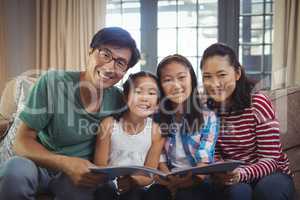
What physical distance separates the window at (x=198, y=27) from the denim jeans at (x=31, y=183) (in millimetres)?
1996

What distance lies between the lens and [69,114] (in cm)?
156

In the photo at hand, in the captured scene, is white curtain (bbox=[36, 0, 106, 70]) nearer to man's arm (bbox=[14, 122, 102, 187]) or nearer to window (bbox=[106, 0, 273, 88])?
window (bbox=[106, 0, 273, 88])

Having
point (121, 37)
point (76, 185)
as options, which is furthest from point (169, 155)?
point (121, 37)

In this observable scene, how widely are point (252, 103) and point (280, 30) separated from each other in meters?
1.71

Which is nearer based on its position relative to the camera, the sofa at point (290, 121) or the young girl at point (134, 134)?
the young girl at point (134, 134)

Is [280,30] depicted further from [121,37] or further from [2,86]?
[2,86]

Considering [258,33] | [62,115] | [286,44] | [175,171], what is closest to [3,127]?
[62,115]

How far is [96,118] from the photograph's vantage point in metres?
1.60

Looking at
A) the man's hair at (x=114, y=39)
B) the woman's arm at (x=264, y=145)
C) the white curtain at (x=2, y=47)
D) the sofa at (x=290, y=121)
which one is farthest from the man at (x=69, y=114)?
the white curtain at (x=2, y=47)

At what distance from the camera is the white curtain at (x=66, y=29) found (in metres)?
3.46

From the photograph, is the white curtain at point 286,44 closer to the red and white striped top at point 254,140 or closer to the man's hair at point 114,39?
the red and white striped top at point 254,140

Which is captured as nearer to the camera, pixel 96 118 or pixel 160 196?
pixel 160 196

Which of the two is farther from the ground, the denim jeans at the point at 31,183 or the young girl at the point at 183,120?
the young girl at the point at 183,120

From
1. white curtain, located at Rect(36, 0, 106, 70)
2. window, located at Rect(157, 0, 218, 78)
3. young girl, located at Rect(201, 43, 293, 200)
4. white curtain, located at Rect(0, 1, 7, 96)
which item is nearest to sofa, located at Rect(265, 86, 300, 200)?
young girl, located at Rect(201, 43, 293, 200)
